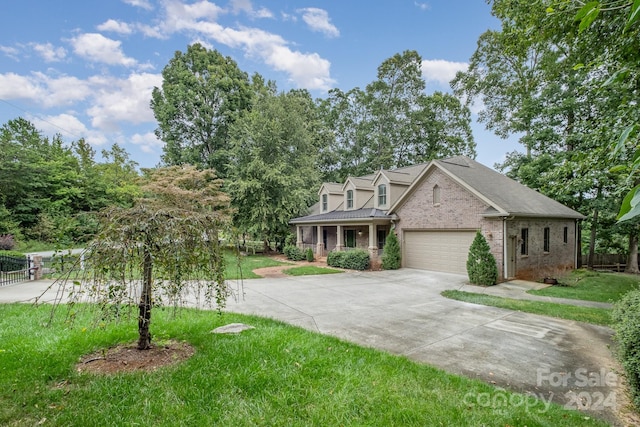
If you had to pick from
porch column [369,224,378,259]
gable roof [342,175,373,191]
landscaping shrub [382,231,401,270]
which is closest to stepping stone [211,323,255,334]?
landscaping shrub [382,231,401,270]

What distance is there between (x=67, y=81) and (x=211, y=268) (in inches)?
748

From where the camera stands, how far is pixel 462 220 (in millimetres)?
13617

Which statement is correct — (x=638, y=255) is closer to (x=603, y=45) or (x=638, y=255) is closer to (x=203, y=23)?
(x=603, y=45)

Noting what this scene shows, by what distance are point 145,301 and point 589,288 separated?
14.3 m

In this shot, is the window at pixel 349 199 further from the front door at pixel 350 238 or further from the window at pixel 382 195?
the window at pixel 382 195

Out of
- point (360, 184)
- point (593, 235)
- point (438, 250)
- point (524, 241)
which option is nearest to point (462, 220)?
point (438, 250)

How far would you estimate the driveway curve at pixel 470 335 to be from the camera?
425cm

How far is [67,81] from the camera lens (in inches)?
658

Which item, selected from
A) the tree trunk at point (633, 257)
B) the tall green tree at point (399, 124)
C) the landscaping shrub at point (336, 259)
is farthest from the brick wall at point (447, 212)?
the tall green tree at point (399, 124)

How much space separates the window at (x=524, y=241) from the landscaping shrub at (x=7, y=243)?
27.0 metres

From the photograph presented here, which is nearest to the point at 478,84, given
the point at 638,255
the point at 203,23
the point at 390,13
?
the point at 390,13

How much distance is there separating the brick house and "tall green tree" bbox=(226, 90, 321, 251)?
4.97 metres

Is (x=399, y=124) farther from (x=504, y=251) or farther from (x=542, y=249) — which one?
(x=504, y=251)

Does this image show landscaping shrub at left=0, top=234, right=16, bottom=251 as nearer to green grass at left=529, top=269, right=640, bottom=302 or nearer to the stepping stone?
the stepping stone
